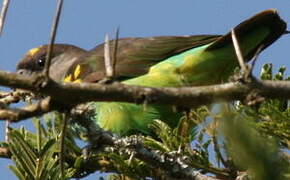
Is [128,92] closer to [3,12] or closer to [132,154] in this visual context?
[3,12]

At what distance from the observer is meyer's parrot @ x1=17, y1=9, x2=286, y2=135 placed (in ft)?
11.1

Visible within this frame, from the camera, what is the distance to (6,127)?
87.7 inches

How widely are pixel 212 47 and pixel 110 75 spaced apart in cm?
292

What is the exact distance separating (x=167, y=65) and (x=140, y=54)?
48cm

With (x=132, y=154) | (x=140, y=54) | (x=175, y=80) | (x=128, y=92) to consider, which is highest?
(x=140, y=54)

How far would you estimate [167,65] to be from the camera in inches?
168

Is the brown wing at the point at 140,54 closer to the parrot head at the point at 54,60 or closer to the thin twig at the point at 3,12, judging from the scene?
the parrot head at the point at 54,60

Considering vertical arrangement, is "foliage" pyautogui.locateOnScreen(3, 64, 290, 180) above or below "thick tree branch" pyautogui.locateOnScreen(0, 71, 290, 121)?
below

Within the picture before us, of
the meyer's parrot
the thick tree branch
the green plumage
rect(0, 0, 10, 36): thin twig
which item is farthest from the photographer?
the green plumage

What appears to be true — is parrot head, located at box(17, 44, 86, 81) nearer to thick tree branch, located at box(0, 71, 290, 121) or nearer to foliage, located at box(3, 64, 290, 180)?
foliage, located at box(3, 64, 290, 180)

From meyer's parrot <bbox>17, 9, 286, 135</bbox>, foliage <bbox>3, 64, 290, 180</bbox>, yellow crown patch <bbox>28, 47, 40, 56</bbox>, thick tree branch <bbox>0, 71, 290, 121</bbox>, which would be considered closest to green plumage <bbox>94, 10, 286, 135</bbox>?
meyer's parrot <bbox>17, 9, 286, 135</bbox>

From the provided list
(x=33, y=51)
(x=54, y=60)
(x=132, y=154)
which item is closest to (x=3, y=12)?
(x=132, y=154)

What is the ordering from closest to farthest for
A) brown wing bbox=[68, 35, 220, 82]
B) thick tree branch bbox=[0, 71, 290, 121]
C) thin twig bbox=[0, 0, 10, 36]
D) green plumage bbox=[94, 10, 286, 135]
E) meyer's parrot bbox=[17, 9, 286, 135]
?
thick tree branch bbox=[0, 71, 290, 121] < thin twig bbox=[0, 0, 10, 36] < meyer's parrot bbox=[17, 9, 286, 135] < green plumage bbox=[94, 10, 286, 135] < brown wing bbox=[68, 35, 220, 82]

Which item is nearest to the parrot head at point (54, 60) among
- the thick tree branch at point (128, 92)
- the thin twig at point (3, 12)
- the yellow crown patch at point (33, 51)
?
the yellow crown patch at point (33, 51)
